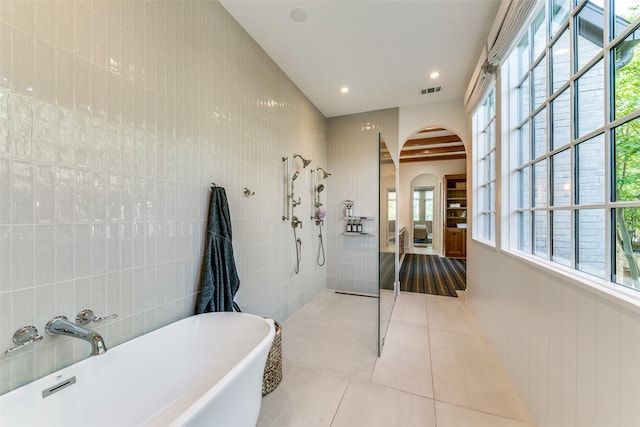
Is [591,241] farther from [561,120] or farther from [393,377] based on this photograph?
[393,377]

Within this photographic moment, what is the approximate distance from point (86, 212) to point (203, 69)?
4.11 ft

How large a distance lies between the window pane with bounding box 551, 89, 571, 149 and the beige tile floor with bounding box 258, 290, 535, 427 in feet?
5.46

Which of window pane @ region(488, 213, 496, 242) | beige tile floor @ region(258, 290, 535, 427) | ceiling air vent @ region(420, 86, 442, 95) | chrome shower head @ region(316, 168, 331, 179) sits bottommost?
beige tile floor @ region(258, 290, 535, 427)

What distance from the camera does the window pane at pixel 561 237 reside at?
132 cm

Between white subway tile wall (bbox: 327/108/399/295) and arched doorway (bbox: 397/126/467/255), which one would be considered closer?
white subway tile wall (bbox: 327/108/399/295)

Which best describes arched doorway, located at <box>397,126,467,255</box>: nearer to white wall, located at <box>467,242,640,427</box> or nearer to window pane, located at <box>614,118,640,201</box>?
white wall, located at <box>467,242,640,427</box>

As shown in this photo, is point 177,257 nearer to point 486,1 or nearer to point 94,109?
point 94,109

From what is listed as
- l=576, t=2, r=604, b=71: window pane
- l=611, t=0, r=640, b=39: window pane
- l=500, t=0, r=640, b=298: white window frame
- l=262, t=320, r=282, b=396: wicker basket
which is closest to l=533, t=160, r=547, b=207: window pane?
l=500, t=0, r=640, b=298: white window frame

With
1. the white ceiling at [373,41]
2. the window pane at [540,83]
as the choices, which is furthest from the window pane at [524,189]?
the white ceiling at [373,41]

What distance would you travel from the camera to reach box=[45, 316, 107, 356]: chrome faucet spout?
1030 mm

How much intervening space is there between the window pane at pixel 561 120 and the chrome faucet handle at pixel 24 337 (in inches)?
105

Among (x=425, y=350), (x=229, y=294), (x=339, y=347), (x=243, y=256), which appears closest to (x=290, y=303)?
(x=339, y=347)

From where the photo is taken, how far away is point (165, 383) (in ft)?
4.41

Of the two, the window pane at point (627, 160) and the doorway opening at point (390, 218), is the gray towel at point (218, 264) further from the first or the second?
the window pane at point (627, 160)
